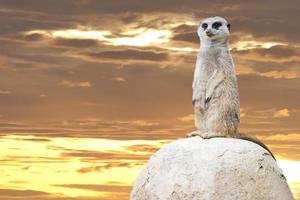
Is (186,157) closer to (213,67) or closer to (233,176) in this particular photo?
(233,176)

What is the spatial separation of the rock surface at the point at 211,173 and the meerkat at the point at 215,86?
32 centimetres

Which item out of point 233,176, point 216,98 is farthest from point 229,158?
point 216,98

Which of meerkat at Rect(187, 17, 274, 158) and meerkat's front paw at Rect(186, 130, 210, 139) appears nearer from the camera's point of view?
meerkat's front paw at Rect(186, 130, 210, 139)

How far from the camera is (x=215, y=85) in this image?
13.4 meters

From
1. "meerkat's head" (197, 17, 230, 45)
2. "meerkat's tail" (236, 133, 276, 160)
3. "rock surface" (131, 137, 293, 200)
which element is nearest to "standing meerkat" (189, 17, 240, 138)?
"meerkat's head" (197, 17, 230, 45)

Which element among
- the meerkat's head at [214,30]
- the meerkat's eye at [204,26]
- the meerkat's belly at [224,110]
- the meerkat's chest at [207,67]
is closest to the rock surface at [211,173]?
the meerkat's belly at [224,110]

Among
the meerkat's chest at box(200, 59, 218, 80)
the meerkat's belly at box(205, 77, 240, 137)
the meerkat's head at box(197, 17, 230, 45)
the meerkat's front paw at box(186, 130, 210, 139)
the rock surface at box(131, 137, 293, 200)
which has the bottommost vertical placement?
the rock surface at box(131, 137, 293, 200)

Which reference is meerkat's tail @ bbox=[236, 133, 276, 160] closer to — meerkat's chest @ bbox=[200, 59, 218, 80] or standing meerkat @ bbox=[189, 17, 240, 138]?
standing meerkat @ bbox=[189, 17, 240, 138]

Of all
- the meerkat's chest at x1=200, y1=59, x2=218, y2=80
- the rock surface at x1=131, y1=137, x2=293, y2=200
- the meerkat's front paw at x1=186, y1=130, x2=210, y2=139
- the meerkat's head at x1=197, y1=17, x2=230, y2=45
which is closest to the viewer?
the rock surface at x1=131, y1=137, x2=293, y2=200

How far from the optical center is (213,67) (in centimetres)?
1354

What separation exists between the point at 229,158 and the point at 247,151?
1.64ft

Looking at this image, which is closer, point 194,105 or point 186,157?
point 186,157

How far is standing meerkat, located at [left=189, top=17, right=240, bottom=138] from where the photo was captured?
43.4 feet

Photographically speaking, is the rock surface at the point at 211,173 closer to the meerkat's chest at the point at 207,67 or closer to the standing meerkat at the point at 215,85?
the standing meerkat at the point at 215,85
